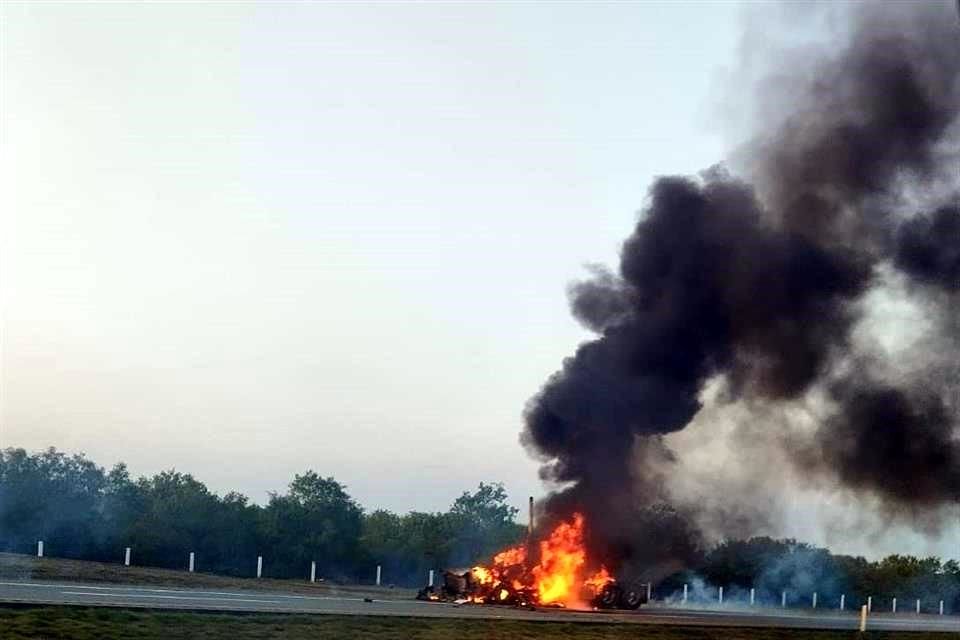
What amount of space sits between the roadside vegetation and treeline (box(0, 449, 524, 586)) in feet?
98.6

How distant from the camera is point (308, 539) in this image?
69562mm

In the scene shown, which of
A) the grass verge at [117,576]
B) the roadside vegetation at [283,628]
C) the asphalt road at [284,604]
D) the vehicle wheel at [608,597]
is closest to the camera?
the roadside vegetation at [283,628]

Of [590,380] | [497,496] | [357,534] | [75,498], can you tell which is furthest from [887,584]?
[75,498]

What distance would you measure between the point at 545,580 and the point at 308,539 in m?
25.5

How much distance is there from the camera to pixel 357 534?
72.8 meters

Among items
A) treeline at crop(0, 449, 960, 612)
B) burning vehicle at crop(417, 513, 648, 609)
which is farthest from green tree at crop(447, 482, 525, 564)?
burning vehicle at crop(417, 513, 648, 609)

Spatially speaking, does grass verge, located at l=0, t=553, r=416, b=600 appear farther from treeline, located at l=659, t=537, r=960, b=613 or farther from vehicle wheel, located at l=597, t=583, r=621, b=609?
treeline, located at l=659, t=537, r=960, b=613

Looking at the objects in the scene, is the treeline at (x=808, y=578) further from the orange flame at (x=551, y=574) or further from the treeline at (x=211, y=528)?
the orange flame at (x=551, y=574)

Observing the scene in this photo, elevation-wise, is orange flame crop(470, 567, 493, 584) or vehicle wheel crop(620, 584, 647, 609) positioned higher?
orange flame crop(470, 567, 493, 584)

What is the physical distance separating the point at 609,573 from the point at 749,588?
26.2 metres

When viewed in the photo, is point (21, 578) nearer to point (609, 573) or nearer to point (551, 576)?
point (551, 576)

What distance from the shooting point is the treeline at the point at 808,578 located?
2793 inches

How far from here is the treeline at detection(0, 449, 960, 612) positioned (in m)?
58.8

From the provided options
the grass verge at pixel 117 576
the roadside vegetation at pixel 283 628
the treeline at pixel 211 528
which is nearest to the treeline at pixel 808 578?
the treeline at pixel 211 528
